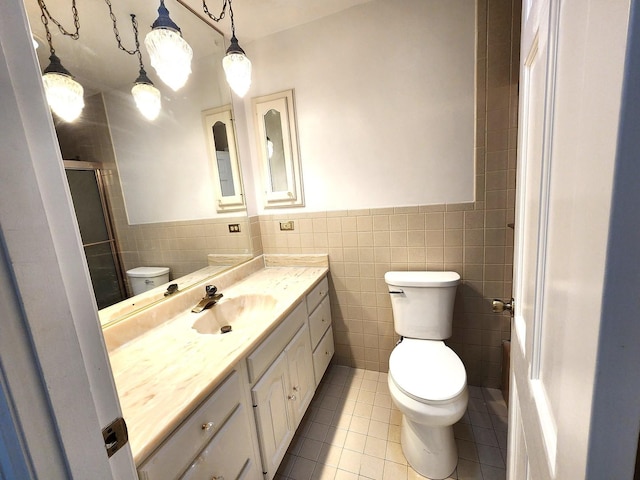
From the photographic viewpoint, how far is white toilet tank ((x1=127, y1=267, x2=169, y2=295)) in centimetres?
114

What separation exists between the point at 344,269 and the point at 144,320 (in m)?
1.18

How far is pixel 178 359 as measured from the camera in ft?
2.92

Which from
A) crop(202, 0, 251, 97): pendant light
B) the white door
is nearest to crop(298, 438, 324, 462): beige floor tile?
the white door

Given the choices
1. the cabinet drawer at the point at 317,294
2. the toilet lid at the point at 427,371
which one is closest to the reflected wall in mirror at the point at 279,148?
the cabinet drawer at the point at 317,294

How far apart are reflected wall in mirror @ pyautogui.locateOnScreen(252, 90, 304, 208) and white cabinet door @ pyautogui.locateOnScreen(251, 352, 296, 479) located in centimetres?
108

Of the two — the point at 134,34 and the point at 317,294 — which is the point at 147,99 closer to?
the point at 134,34

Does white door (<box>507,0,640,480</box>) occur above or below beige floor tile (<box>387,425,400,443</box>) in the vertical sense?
above

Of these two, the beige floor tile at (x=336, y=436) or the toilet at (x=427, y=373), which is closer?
the toilet at (x=427, y=373)

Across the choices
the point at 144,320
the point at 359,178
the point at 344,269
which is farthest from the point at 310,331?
the point at 359,178

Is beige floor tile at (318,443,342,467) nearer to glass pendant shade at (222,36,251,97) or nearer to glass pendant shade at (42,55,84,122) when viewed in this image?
glass pendant shade at (42,55,84,122)

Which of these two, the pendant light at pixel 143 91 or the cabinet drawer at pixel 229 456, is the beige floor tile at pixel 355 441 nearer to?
the cabinet drawer at pixel 229 456

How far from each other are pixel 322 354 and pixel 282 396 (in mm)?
538

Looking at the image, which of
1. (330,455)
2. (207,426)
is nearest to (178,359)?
(207,426)

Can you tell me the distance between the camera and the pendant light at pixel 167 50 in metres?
1.11
